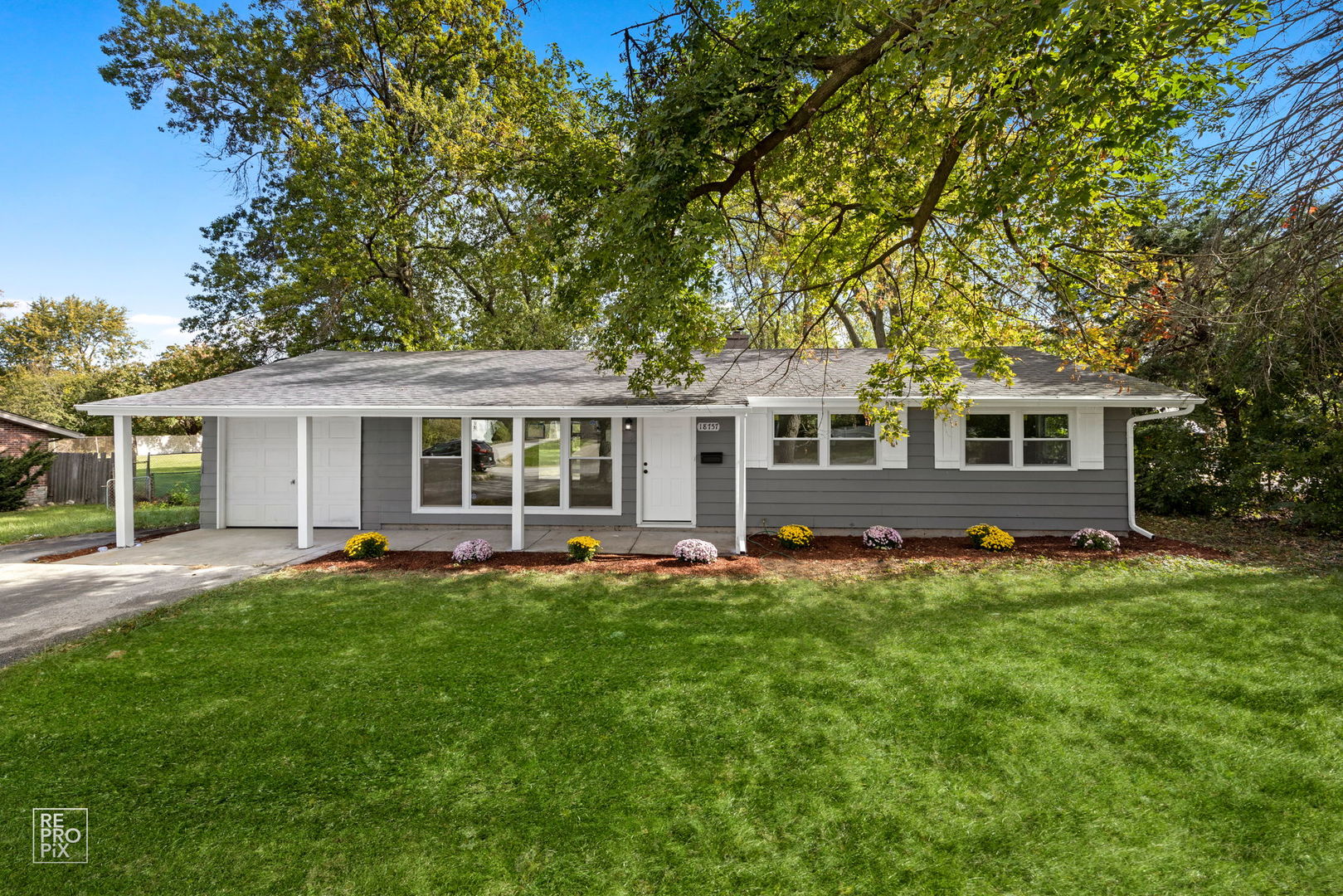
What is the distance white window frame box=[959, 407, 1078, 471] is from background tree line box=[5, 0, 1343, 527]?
39.6 inches

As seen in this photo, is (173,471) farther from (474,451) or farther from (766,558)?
(766,558)

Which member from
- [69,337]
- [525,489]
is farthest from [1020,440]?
[69,337]

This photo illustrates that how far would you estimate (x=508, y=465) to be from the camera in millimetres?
10586

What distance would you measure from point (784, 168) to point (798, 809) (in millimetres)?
7011

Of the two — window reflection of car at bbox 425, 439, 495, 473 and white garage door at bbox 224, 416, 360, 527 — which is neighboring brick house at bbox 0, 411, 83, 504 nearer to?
white garage door at bbox 224, 416, 360, 527

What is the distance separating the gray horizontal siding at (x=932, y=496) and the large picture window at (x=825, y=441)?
20 centimetres

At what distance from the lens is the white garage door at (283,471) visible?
411 inches

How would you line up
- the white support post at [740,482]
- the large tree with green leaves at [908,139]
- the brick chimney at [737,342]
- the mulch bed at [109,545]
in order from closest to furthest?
the large tree with green leaves at [908,139], the mulch bed at [109,545], the white support post at [740,482], the brick chimney at [737,342]

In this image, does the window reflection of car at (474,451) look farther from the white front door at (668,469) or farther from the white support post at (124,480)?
the white support post at (124,480)

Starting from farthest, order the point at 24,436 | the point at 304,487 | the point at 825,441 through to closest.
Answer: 1. the point at 24,436
2. the point at 825,441
3. the point at 304,487

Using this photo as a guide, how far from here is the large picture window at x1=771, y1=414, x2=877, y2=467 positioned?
10.1 m

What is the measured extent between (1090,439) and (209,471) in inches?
592

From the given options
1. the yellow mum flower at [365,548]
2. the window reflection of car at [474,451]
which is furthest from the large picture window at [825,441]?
the yellow mum flower at [365,548]

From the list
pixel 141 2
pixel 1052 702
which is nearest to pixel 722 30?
pixel 1052 702
